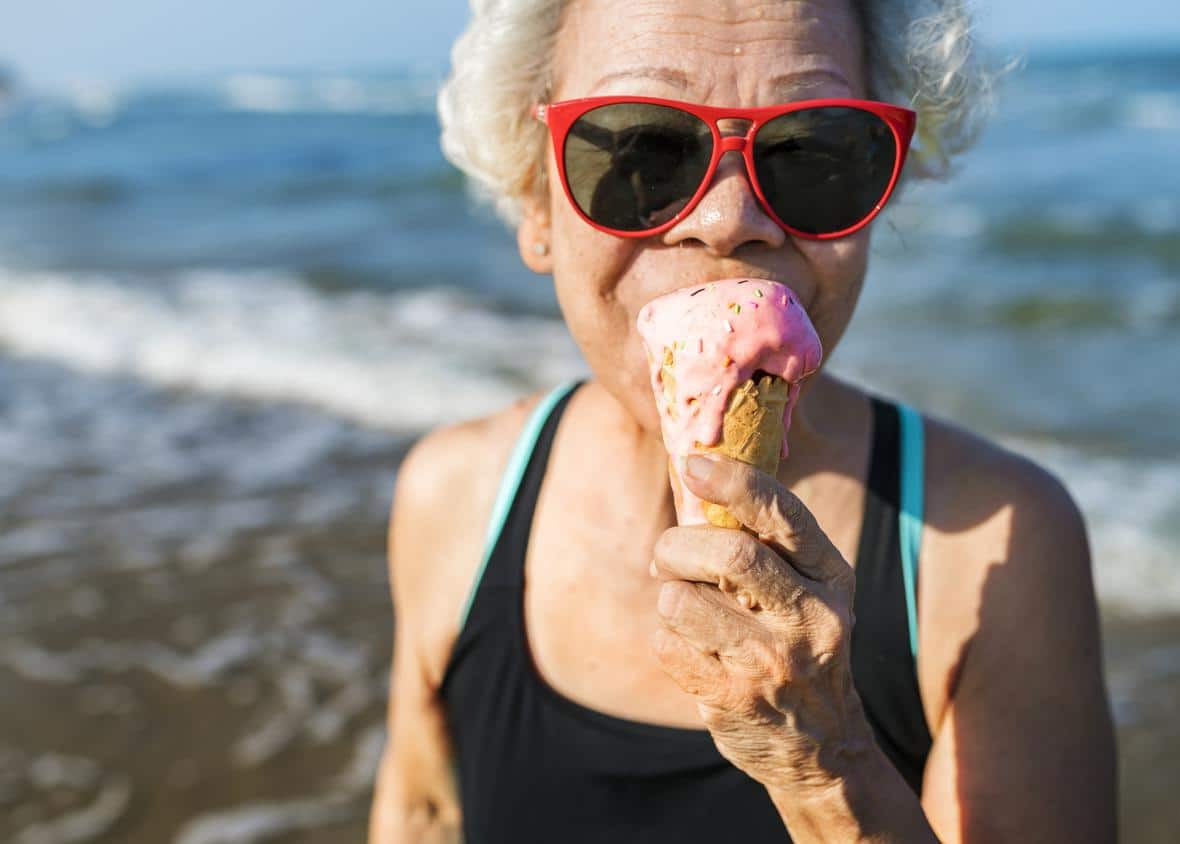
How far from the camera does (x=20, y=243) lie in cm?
1509

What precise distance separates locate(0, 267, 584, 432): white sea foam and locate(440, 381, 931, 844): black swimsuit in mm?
5550

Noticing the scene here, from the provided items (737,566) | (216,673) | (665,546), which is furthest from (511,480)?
(216,673)

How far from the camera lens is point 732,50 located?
1.68 m

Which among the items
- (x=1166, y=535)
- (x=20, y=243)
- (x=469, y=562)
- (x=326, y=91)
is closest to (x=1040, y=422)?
(x=1166, y=535)

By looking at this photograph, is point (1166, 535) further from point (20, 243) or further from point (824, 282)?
point (20, 243)

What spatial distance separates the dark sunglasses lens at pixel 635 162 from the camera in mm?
1700

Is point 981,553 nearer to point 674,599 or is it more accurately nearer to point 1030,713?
point 1030,713

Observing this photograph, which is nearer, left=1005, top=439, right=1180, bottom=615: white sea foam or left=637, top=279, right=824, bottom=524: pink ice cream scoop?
left=637, top=279, right=824, bottom=524: pink ice cream scoop

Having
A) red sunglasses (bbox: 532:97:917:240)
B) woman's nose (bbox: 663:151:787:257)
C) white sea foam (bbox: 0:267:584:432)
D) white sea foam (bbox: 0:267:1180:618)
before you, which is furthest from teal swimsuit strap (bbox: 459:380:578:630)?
white sea foam (bbox: 0:267:584:432)

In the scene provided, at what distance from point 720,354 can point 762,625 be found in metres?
0.37

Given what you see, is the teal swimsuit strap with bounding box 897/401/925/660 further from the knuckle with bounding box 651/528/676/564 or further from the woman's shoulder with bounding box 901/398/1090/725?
the knuckle with bounding box 651/528/676/564

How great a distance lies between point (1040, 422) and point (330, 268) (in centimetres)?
901

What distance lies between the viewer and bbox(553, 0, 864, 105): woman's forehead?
168cm

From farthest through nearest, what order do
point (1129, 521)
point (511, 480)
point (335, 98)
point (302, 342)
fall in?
point (335, 98), point (302, 342), point (1129, 521), point (511, 480)
